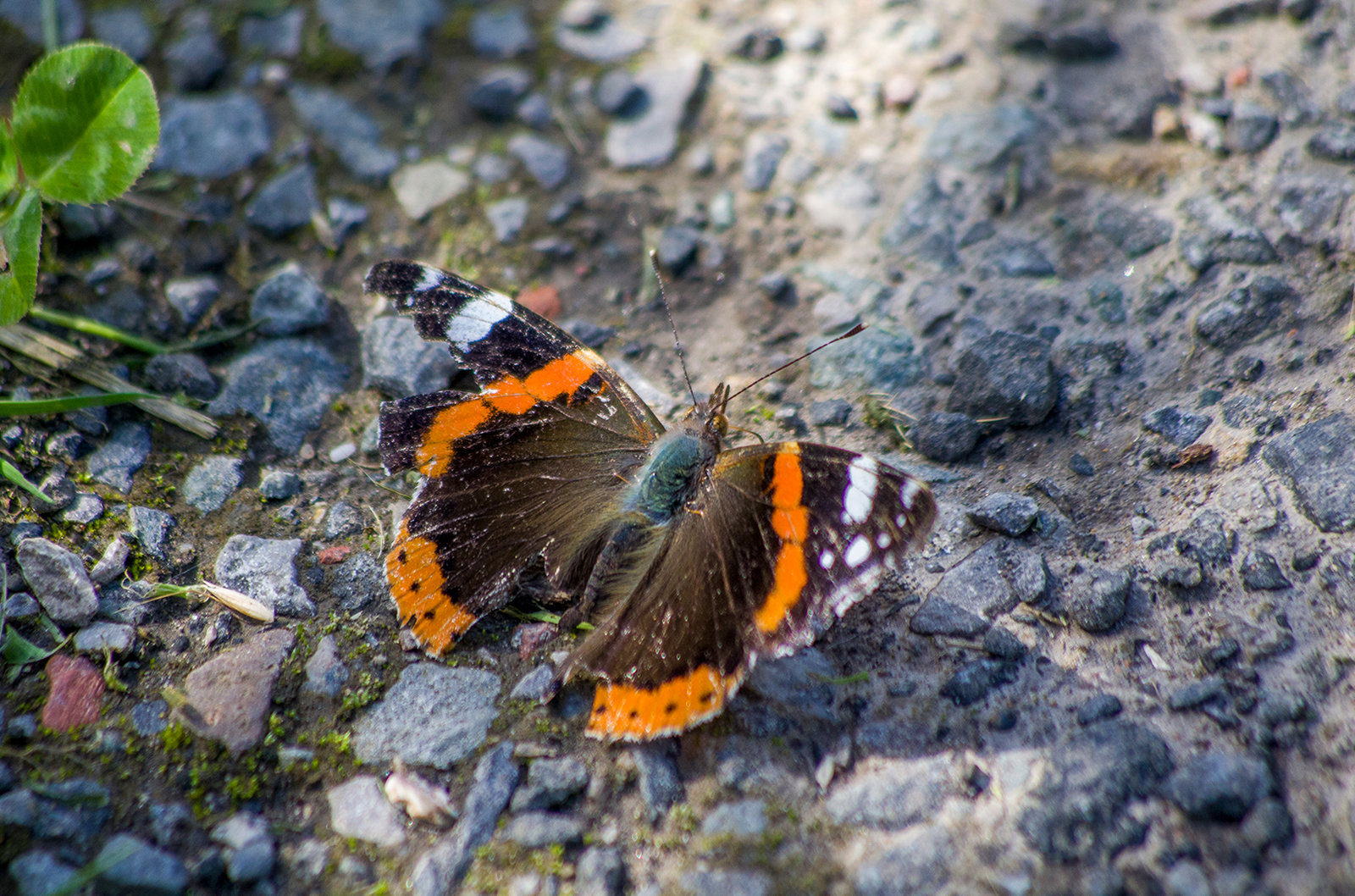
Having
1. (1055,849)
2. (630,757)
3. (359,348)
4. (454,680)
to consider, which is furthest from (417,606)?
(1055,849)

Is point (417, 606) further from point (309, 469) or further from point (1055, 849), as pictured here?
point (1055, 849)

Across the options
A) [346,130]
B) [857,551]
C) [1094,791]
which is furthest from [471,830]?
[346,130]

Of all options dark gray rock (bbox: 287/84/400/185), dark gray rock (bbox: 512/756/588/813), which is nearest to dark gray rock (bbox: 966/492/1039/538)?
dark gray rock (bbox: 512/756/588/813)

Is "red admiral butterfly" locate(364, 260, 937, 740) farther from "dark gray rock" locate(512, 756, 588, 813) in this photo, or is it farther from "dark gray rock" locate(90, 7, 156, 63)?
"dark gray rock" locate(90, 7, 156, 63)

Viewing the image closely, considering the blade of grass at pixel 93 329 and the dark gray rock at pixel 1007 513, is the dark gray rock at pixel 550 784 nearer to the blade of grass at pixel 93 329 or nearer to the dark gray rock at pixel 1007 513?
the dark gray rock at pixel 1007 513

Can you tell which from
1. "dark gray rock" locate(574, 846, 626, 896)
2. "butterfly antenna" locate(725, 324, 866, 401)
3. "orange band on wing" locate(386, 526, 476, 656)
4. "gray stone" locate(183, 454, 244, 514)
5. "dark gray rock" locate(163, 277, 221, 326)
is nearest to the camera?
"dark gray rock" locate(574, 846, 626, 896)

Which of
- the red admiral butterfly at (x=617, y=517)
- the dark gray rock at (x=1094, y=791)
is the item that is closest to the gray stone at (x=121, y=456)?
the red admiral butterfly at (x=617, y=517)
